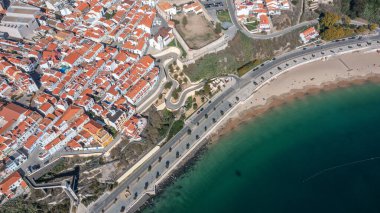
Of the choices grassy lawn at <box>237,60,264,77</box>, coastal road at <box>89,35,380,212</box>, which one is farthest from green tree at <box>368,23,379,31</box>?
grassy lawn at <box>237,60,264,77</box>

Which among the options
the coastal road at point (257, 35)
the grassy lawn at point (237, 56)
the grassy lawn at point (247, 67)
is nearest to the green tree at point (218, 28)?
the grassy lawn at point (237, 56)

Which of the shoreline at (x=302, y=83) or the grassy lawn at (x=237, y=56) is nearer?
the shoreline at (x=302, y=83)

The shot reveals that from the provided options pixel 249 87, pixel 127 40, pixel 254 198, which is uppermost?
pixel 127 40

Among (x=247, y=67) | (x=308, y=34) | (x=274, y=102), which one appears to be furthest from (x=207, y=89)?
(x=308, y=34)

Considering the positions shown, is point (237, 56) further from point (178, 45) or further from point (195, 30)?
point (178, 45)

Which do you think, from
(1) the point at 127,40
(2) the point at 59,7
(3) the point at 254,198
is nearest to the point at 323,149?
(3) the point at 254,198

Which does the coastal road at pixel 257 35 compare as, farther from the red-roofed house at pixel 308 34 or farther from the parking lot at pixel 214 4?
the red-roofed house at pixel 308 34

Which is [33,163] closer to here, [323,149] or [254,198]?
[254,198]
